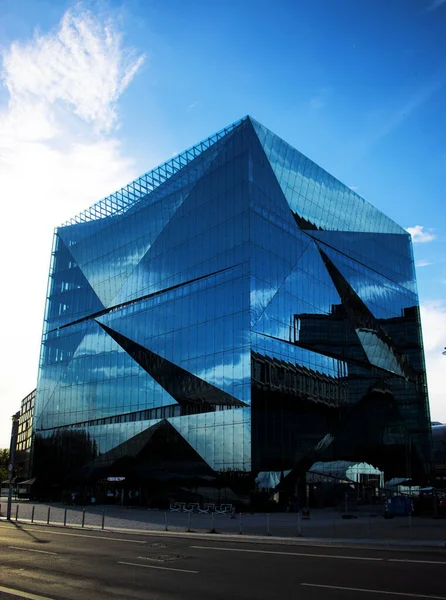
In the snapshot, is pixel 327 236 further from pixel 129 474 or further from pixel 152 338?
pixel 129 474

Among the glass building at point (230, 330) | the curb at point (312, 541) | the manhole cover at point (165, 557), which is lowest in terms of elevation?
the curb at point (312, 541)

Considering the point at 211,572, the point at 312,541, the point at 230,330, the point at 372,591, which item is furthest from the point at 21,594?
the point at 230,330

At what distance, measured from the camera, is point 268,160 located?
5588 centimetres

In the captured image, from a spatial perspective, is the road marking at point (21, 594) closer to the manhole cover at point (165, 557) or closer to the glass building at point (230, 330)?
the manhole cover at point (165, 557)

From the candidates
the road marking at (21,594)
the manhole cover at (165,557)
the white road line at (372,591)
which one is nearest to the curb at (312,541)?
the manhole cover at (165,557)

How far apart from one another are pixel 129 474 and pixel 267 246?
2809 centimetres

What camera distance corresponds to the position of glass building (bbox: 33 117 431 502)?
50.9m

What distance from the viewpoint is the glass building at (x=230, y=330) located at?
167 feet

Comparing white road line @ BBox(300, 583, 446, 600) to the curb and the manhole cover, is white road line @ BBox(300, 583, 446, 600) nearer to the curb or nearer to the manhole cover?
the manhole cover

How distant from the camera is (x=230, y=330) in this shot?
50.9 m

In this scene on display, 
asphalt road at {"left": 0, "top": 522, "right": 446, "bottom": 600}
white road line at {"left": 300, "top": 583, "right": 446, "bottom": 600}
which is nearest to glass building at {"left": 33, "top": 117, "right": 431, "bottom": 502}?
asphalt road at {"left": 0, "top": 522, "right": 446, "bottom": 600}

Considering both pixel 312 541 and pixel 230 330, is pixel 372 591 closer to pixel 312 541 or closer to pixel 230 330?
pixel 312 541

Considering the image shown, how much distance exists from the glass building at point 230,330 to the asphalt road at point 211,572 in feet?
92.9

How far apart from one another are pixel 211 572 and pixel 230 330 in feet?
121
